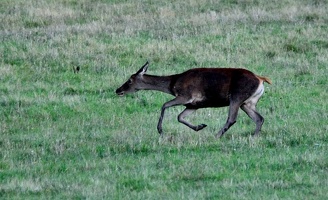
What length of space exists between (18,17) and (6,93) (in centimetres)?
780

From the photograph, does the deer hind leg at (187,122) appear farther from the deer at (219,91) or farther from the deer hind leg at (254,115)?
the deer hind leg at (254,115)

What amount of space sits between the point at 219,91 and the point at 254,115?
2.01 feet

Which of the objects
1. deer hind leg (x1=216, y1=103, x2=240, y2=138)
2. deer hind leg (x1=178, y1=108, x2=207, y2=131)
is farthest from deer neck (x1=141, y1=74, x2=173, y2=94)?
deer hind leg (x1=216, y1=103, x2=240, y2=138)

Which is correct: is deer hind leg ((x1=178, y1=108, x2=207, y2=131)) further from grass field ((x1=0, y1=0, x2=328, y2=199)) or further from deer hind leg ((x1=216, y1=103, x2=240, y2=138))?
deer hind leg ((x1=216, y1=103, x2=240, y2=138))

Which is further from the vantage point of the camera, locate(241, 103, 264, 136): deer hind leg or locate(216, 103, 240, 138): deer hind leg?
locate(241, 103, 264, 136): deer hind leg

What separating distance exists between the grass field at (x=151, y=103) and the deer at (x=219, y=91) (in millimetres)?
285

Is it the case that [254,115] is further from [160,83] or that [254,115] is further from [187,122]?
[160,83]

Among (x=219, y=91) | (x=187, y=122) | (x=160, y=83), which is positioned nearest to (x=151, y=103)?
(x=160, y=83)

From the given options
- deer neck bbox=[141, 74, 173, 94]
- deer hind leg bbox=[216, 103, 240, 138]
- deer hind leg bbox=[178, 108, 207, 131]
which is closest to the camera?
deer hind leg bbox=[216, 103, 240, 138]

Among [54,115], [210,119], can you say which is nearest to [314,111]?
[210,119]

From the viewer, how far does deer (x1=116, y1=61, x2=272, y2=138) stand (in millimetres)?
13016

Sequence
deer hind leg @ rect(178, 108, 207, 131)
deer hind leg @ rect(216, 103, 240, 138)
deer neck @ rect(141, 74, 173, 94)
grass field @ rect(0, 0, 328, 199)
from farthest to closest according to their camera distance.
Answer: deer neck @ rect(141, 74, 173, 94)
deer hind leg @ rect(178, 108, 207, 131)
deer hind leg @ rect(216, 103, 240, 138)
grass field @ rect(0, 0, 328, 199)

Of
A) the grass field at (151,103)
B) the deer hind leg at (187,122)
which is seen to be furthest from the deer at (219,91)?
the grass field at (151,103)

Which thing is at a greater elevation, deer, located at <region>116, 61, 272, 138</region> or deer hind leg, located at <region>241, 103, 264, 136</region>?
deer, located at <region>116, 61, 272, 138</region>
